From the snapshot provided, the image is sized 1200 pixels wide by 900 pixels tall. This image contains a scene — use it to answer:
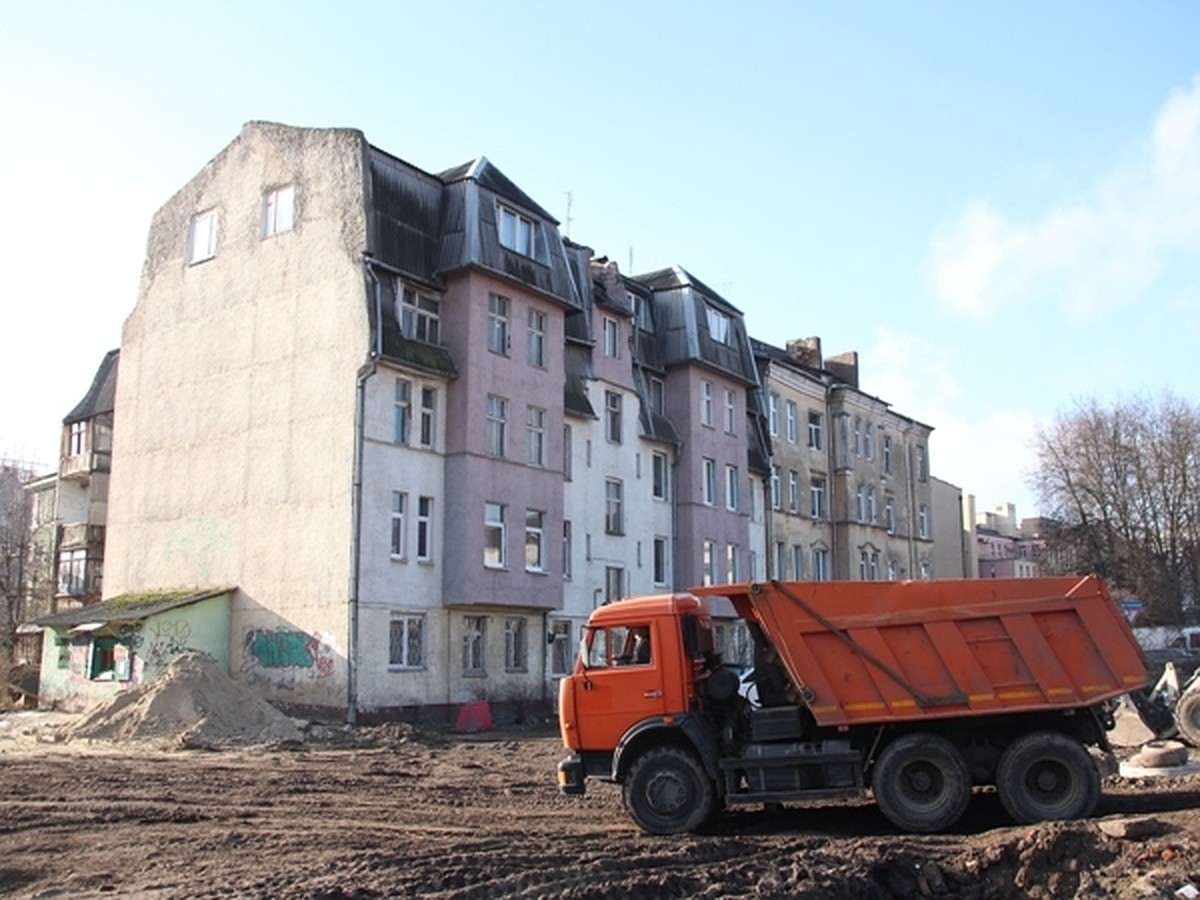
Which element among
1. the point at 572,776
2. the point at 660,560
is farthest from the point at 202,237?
the point at 572,776

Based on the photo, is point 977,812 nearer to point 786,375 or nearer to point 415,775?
point 415,775

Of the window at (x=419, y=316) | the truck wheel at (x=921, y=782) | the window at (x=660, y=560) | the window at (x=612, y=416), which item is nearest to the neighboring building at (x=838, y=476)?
the window at (x=660, y=560)

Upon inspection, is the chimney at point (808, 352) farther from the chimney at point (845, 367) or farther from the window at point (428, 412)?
the window at point (428, 412)

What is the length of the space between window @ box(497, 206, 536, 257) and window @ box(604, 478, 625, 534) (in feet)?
26.9

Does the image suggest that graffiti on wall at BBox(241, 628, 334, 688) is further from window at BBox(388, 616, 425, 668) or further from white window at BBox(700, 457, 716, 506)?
white window at BBox(700, 457, 716, 506)

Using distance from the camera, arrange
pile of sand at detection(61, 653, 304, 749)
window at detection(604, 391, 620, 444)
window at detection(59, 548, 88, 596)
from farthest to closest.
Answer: window at detection(59, 548, 88, 596), window at detection(604, 391, 620, 444), pile of sand at detection(61, 653, 304, 749)

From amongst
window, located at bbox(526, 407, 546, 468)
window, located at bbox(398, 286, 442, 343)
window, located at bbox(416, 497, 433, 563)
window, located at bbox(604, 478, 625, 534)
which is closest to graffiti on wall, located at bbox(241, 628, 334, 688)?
window, located at bbox(416, 497, 433, 563)

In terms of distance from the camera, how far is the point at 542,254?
1275 inches

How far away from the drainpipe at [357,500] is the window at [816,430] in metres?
25.3

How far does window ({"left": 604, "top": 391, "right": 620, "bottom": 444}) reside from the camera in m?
36.2

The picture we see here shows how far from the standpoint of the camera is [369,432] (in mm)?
27344

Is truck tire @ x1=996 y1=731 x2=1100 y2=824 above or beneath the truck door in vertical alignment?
beneath

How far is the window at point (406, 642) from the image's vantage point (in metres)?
27.5

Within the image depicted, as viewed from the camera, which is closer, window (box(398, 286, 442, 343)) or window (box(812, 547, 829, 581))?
window (box(398, 286, 442, 343))
